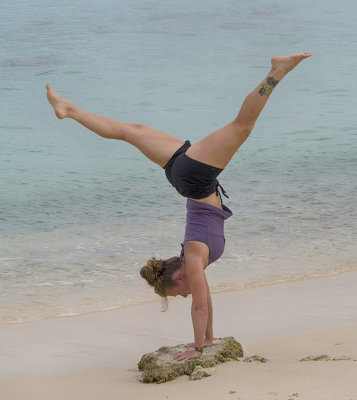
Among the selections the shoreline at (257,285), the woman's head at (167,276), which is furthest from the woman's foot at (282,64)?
the shoreline at (257,285)

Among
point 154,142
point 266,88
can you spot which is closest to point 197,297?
point 154,142

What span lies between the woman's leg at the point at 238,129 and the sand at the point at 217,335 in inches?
47.0

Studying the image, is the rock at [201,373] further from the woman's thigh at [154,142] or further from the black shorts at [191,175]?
the woman's thigh at [154,142]

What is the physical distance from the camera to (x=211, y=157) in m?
4.67

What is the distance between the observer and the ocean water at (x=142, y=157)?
7652 millimetres

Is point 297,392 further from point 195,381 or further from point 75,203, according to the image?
point 75,203

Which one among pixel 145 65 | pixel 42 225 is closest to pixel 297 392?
pixel 42 225

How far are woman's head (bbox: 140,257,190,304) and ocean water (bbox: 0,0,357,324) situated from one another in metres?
1.82

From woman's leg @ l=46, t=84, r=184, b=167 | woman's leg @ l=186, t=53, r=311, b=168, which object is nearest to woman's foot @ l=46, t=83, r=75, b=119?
woman's leg @ l=46, t=84, r=184, b=167

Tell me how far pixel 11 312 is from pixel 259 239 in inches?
119

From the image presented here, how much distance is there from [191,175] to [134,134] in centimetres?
57

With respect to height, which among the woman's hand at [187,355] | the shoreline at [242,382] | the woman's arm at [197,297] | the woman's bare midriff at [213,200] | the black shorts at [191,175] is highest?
the black shorts at [191,175]

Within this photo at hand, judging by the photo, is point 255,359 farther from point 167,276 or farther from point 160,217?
point 160,217

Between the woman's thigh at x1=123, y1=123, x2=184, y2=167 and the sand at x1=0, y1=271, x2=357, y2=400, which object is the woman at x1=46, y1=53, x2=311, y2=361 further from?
the sand at x1=0, y1=271, x2=357, y2=400
